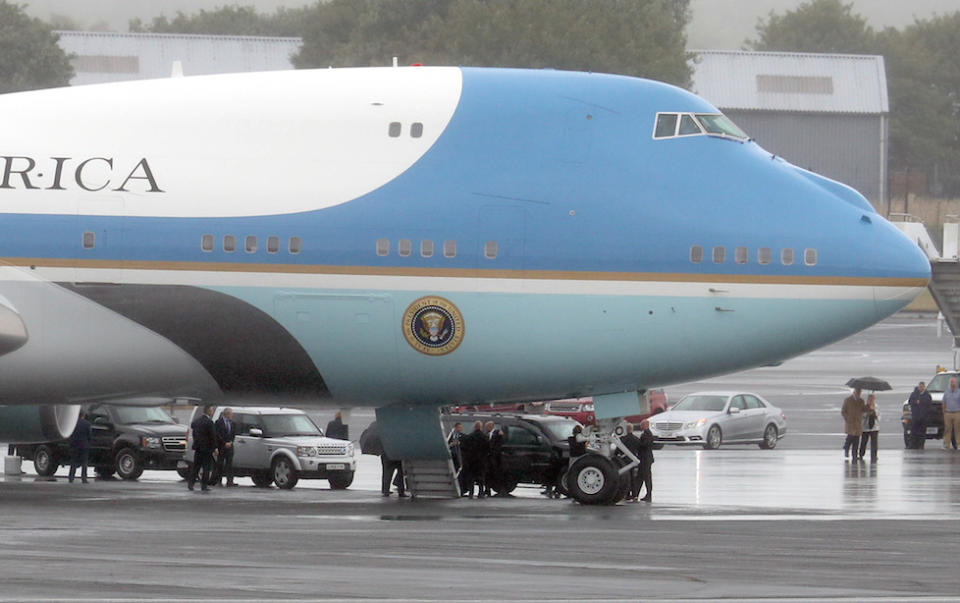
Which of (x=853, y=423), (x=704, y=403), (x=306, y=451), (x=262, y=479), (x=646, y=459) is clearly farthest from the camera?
(x=704, y=403)

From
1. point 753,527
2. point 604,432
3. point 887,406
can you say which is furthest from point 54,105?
point 887,406

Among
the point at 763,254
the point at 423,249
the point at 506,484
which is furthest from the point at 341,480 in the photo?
the point at 763,254

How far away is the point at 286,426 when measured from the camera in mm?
38531

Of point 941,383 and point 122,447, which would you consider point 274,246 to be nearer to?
point 122,447

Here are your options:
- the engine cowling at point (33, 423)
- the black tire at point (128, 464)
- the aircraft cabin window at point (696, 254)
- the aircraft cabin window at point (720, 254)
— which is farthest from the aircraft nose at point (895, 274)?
the black tire at point (128, 464)

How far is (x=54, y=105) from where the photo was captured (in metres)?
29.6

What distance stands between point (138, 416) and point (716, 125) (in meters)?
17.3

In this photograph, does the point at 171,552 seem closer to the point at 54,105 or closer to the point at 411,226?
the point at 411,226

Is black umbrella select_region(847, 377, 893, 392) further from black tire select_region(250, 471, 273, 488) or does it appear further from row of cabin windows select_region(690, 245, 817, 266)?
row of cabin windows select_region(690, 245, 817, 266)

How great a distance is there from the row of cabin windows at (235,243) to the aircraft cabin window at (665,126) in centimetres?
596

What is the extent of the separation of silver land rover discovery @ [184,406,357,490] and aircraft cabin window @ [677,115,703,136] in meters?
11.5

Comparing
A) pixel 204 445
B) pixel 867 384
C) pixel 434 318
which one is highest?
pixel 434 318

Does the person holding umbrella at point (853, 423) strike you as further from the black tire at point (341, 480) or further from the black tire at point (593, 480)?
the black tire at point (593, 480)

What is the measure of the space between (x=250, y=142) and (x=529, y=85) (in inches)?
180
